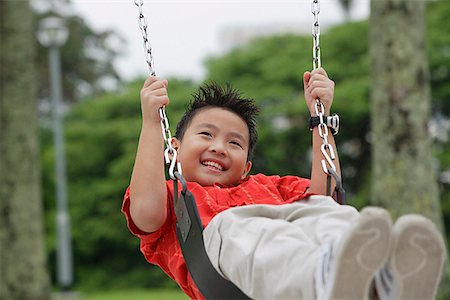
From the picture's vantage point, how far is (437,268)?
2262 mm

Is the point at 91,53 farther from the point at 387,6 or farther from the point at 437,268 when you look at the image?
the point at 437,268

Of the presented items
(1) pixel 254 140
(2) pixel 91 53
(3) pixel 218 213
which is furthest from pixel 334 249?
(2) pixel 91 53

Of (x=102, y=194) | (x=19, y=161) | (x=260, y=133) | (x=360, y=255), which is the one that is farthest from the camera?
(x=102, y=194)

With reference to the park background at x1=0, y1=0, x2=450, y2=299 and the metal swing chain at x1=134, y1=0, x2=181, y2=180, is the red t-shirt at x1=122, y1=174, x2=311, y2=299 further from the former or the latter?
the park background at x1=0, y1=0, x2=450, y2=299

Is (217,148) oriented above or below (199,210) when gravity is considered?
above

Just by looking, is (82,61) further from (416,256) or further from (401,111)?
(416,256)

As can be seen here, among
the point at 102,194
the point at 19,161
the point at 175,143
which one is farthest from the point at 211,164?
the point at 102,194

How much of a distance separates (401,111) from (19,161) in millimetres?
3891

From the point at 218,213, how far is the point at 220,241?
25cm

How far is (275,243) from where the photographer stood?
2.53 m

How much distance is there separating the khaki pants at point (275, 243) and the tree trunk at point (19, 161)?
6.59 meters

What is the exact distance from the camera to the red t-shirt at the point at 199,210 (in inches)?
120

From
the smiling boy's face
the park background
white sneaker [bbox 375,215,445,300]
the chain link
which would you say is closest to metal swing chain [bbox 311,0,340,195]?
the chain link

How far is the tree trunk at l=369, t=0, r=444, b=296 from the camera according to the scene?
7703mm
